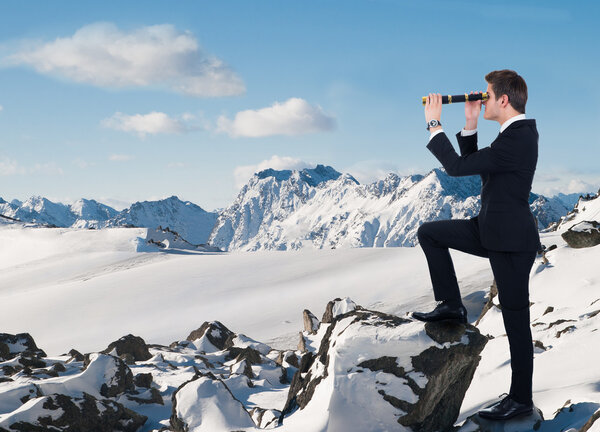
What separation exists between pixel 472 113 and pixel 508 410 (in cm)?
292

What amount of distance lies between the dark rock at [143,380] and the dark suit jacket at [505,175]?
981 centimetres

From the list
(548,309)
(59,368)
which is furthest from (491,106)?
(59,368)

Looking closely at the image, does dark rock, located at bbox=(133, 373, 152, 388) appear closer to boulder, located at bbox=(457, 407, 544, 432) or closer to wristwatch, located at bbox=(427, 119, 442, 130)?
boulder, located at bbox=(457, 407, 544, 432)

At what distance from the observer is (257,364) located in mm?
14352

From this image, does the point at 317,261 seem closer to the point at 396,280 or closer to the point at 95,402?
the point at 396,280

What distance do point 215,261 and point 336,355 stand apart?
27713mm

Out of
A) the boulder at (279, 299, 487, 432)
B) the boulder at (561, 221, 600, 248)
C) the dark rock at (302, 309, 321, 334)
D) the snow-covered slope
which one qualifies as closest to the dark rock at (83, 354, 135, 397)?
the snow-covered slope

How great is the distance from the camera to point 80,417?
29.0 feet

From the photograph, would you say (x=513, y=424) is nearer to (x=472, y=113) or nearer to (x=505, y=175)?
(x=505, y=175)

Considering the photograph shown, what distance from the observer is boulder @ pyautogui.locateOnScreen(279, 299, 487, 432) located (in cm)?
519

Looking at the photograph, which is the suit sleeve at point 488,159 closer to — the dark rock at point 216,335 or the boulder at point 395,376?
the boulder at point 395,376

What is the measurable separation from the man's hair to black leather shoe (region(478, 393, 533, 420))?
281cm

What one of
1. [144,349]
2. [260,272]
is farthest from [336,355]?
[260,272]

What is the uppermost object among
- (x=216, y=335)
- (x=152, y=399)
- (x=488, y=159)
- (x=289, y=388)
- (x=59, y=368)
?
(x=488, y=159)
